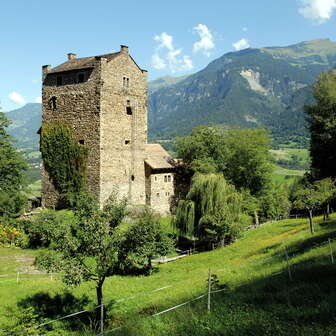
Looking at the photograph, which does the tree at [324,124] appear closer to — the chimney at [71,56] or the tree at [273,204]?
the tree at [273,204]

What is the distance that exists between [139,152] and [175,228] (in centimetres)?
911

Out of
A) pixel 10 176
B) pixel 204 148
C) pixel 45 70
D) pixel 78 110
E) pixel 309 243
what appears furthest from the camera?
pixel 204 148

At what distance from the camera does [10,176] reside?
36.6m

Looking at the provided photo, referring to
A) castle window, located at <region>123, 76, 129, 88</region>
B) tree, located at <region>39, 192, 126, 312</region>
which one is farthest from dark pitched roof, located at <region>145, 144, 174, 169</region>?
tree, located at <region>39, 192, 126, 312</region>

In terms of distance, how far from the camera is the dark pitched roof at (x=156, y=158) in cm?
3969

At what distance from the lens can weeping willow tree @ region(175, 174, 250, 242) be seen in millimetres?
32719

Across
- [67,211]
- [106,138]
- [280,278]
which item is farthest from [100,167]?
[280,278]

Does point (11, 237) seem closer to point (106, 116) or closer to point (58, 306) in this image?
point (106, 116)

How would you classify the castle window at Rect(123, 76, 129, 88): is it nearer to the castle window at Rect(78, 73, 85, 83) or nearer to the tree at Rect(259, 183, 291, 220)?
the castle window at Rect(78, 73, 85, 83)

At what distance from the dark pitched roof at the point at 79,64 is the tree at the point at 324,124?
2256 cm

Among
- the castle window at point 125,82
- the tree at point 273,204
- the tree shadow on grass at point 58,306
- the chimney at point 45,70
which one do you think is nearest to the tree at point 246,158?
the tree at point 273,204

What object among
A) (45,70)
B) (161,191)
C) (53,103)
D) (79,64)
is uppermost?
(79,64)

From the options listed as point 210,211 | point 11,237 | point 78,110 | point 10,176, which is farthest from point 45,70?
point 210,211

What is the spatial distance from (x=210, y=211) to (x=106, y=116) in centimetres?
1359
